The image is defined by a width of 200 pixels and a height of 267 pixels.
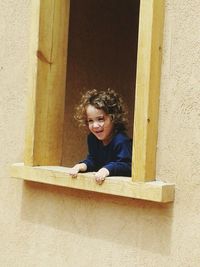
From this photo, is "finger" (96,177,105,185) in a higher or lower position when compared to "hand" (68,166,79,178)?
lower

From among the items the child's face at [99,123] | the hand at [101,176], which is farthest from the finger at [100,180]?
the child's face at [99,123]

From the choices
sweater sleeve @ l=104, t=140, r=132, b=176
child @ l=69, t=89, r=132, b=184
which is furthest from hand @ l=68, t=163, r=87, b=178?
sweater sleeve @ l=104, t=140, r=132, b=176

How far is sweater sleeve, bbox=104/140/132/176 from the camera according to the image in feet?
13.0

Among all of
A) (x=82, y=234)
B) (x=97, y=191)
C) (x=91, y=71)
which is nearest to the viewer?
(x=97, y=191)

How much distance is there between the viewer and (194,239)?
3.60 meters

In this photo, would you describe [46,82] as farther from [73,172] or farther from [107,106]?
[73,172]

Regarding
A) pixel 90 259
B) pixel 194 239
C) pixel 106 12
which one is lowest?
pixel 90 259

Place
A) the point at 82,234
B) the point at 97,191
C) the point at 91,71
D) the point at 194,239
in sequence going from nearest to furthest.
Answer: the point at 194,239 < the point at 97,191 < the point at 82,234 < the point at 91,71

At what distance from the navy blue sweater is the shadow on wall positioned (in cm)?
19

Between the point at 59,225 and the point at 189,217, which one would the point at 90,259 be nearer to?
the point at 59,225

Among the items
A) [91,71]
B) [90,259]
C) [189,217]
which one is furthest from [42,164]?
[91,71]

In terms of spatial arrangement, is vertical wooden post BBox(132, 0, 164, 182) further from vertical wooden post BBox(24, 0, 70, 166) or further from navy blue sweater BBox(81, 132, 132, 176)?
vertical wooden post BBox(24, 0, 70, 166)

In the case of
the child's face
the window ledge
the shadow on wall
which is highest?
the child's face

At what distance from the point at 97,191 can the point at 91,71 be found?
224 centimetres
